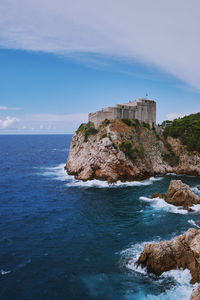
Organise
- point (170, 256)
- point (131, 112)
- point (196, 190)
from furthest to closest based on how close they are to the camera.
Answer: point (131, 112), point (196, 190), point (170, 256)

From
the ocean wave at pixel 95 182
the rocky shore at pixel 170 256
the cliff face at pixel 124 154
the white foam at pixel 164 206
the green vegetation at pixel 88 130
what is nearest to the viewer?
the rocky shore at pixel 170 256

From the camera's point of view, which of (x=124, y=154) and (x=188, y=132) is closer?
(x=124, y=154)

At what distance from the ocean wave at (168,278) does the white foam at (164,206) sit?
42.1ft

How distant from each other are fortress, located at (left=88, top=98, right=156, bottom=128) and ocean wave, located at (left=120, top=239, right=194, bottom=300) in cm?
4341

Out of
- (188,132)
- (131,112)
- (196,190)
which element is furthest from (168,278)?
(188,132)

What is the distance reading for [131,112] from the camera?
66.2 metres

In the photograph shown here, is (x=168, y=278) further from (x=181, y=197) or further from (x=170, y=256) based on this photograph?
(x=181, y=197)

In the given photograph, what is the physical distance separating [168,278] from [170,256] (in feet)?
5.96

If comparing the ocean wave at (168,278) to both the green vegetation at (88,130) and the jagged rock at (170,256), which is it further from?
the green vegetation at (88,130)

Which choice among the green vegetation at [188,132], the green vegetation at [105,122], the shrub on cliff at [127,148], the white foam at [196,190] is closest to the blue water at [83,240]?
the white foam at [196,190]

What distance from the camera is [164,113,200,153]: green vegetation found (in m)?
66.4

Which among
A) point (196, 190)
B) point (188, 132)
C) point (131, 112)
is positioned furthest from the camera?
point (188, 132)

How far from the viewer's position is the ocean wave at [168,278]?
17969 millimetres

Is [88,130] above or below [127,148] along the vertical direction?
above
